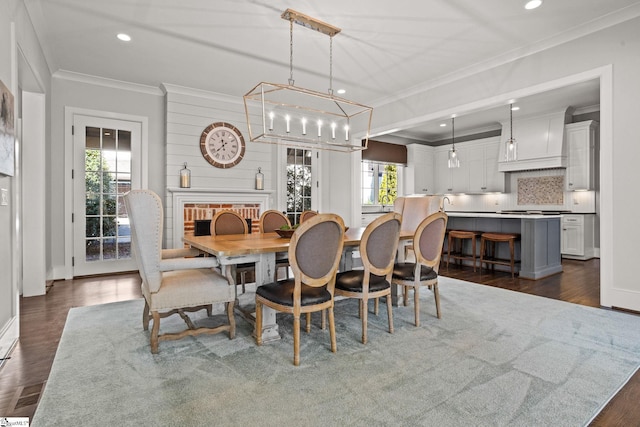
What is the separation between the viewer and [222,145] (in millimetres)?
5648

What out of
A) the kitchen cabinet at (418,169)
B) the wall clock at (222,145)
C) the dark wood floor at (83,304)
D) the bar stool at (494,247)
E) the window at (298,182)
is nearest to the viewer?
the dark wood floor at (83,304)

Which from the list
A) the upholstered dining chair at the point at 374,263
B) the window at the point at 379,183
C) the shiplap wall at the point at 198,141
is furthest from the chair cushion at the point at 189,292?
the window at the point at 379,183

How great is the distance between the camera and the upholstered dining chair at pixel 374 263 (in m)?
2.53

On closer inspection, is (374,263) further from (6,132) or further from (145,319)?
(6,132)

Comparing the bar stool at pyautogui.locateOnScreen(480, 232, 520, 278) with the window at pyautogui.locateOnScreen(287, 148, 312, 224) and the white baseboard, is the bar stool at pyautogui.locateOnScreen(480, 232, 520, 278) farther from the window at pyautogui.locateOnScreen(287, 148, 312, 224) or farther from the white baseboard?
the white baseboard

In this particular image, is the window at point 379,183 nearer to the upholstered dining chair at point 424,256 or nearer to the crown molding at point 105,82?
the crown molding at point 105,82

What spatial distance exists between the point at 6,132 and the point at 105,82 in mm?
2856

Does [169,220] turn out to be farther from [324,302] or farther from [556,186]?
[556,186]

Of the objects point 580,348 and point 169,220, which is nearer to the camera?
point 580,348

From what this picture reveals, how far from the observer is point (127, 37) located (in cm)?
364

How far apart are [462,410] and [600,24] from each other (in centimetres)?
376

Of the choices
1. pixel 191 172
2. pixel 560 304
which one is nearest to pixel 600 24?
pixel 560 304

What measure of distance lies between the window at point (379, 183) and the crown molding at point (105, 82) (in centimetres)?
462

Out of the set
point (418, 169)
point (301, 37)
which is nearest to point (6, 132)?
point (301, 37)
